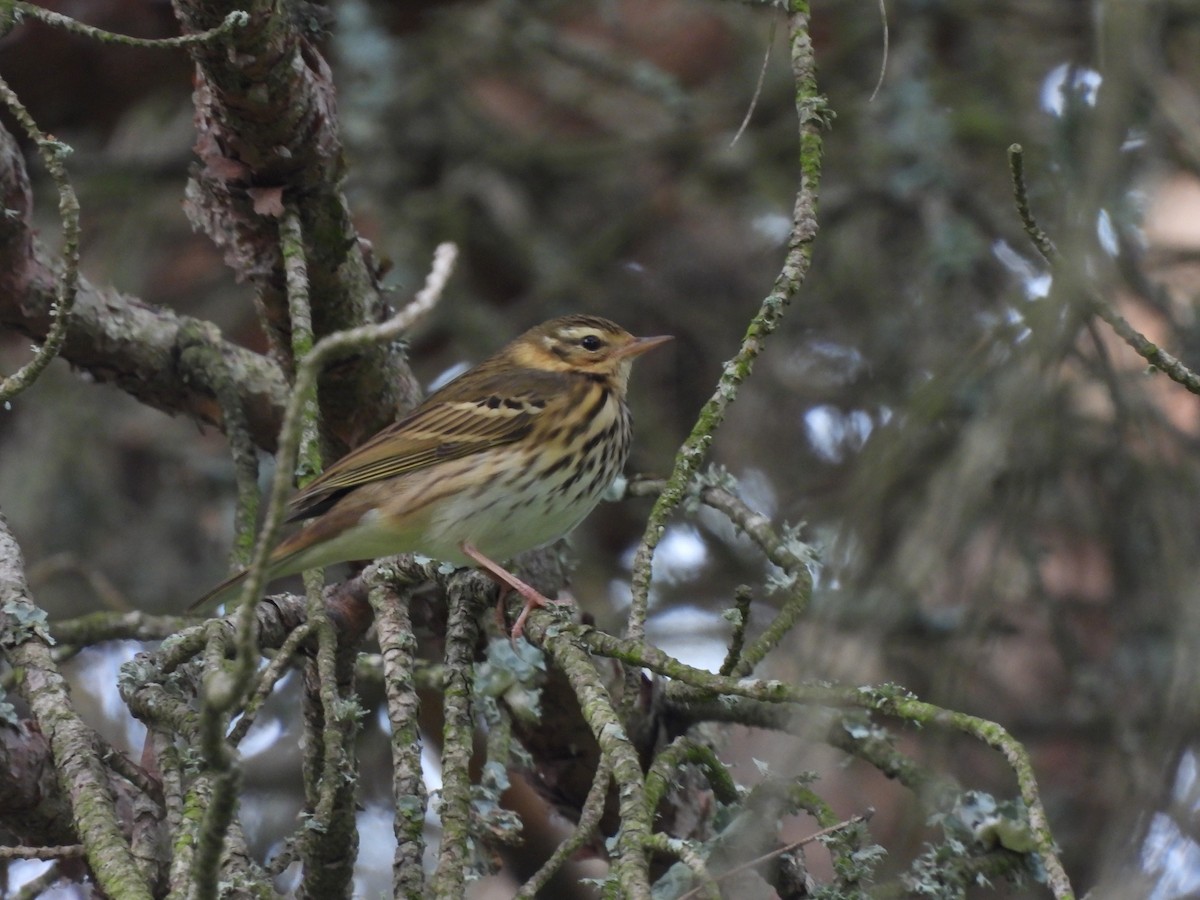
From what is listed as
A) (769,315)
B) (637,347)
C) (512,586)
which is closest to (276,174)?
(512,586)

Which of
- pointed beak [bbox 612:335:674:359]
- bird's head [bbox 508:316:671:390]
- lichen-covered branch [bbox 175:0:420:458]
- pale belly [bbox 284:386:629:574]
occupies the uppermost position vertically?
bird's head [bbox 508:316:671:390]

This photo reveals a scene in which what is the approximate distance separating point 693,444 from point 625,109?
5.13 metres

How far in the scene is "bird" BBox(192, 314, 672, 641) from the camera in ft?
13.9

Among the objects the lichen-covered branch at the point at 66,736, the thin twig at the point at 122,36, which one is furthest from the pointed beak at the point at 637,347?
the lichen-covered branch at the point at 66,736

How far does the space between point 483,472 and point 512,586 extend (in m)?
A: 0.84

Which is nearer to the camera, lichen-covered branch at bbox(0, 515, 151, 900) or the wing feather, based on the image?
lichen-covered branch at bbox(0, 515, 151, 900)

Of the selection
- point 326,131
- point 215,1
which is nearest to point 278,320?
point 326,131

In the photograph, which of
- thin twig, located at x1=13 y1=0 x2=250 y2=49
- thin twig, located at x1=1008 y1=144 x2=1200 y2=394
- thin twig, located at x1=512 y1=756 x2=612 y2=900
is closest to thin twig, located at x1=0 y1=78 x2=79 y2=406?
thin twig, located at x1=13 y1=0 x2=250 y2=49

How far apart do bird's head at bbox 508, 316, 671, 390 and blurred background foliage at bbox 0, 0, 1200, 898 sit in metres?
0.54

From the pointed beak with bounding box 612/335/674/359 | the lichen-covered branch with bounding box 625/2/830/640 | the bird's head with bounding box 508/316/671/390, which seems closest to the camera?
the lichen-covered branch with bounding box 625/2/830/640

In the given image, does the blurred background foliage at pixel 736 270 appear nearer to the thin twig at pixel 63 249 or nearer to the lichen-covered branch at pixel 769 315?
the lichen-covered branch at pixel 769 315

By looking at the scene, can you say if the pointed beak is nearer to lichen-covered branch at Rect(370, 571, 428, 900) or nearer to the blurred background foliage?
the blurred background foliage

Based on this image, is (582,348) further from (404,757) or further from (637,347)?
(404,757)

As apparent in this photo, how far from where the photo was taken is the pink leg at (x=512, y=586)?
12.0ft
